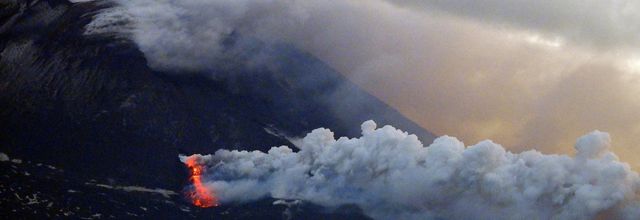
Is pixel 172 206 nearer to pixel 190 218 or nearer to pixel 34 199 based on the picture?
pixel 190 218

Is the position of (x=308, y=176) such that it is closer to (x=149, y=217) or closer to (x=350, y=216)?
(x=350, y=216)

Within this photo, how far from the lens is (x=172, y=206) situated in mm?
196625

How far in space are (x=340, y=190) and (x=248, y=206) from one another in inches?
914

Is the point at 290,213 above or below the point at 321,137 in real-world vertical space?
below

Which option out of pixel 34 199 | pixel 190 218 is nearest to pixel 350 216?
pixel 190 218

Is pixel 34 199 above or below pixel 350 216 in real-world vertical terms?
above

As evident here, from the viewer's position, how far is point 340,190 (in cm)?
19238

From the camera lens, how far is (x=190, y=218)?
192m

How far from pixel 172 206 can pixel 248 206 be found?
1792cm

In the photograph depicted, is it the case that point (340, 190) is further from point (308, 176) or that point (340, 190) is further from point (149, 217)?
point (149, 217)

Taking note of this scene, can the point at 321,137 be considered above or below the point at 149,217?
above

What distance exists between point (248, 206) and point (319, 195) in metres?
17.4

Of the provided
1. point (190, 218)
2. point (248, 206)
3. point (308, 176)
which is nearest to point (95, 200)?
point (190, 218)

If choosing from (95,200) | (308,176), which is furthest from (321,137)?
(95,200)
